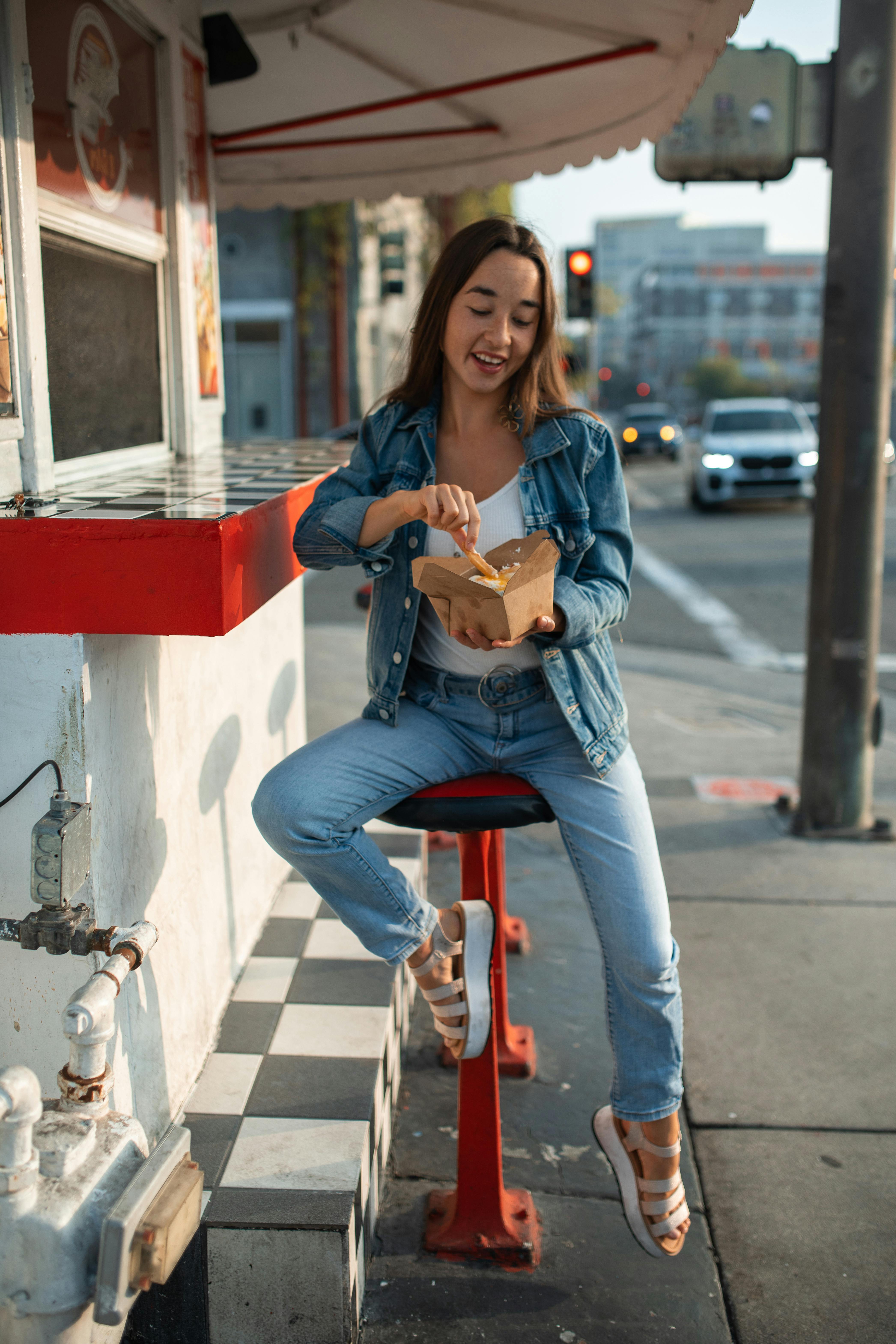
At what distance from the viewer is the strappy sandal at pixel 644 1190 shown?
2127mm

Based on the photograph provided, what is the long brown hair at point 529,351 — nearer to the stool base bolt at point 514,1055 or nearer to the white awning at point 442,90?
the white awning at point 442,90

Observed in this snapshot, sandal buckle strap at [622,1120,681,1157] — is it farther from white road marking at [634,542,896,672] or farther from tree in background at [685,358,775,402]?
tree in background at [685,358,775,402]

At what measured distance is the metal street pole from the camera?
4.31m

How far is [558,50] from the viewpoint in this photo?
3.95 metres

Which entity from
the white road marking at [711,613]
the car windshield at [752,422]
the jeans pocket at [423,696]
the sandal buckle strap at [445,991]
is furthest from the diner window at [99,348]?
the car windshield at [752,422]

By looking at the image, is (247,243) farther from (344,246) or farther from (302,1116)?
(302,1116)

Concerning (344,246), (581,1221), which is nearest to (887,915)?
(581,1221)

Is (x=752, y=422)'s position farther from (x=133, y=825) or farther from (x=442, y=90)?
(x=133, y=825)

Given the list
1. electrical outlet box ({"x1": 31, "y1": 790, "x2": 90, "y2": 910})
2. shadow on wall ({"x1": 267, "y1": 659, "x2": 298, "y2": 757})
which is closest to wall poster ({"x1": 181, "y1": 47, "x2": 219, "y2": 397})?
shadow on wall ({"x1": 267, "y1": 659, "x2": 298, "y2": 757})

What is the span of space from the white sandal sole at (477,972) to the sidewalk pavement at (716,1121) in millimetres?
504

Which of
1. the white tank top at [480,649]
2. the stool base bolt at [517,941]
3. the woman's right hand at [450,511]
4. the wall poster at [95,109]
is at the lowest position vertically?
the stool base bolt at [517,941]

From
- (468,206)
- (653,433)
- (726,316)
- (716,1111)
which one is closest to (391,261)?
(468,206)

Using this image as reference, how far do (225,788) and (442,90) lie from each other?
10.1ft

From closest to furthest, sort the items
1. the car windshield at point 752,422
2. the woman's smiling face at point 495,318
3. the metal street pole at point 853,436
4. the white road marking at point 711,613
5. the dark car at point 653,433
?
the woman's smiling face at point 495,318, the metal street pole at point 853,436, the white road marking at point 711,613, the car windshield at point 752,422, the dark car at point 653,433
